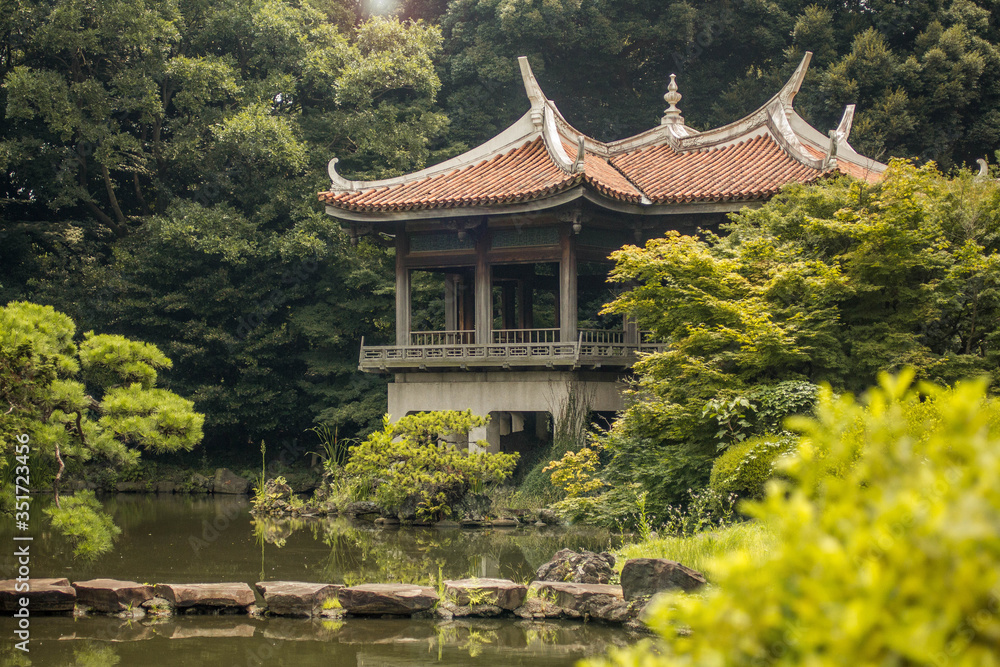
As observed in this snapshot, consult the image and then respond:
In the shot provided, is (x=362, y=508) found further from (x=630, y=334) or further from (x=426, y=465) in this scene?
(x=630, y=334)

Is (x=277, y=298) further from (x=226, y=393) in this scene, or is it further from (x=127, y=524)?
(x=127, y=524)

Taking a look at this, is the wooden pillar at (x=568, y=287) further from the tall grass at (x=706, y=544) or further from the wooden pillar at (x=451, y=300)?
the tall grass at (x=706, y=544)

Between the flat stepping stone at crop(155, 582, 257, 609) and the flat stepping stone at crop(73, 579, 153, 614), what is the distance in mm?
245

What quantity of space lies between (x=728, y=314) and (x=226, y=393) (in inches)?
510

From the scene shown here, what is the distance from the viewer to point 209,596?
291 inches

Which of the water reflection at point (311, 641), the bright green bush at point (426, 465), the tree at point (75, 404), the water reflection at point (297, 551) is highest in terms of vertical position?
the tree at point (75, 404)

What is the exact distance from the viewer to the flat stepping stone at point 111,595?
24.0ft

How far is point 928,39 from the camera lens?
828 inches

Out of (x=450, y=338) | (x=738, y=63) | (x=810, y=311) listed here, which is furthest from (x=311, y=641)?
(x=738, y=63)

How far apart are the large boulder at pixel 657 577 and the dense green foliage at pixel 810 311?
229 cm

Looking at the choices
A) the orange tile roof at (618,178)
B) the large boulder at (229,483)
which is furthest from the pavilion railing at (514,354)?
the large boulder at (229,483)

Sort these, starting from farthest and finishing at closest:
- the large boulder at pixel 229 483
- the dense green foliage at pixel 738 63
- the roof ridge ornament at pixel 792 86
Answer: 1. the dense green foliage at pixel 738 63
2. the large boulder at pixel 229 483
3. the roof ridge ornament at pixel 792 86

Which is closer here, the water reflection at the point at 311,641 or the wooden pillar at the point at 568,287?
the water reflection at the point at 311,641

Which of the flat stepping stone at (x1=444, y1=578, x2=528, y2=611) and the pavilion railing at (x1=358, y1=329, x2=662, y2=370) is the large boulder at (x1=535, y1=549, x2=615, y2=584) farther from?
the pavilion railing at (x1=358, y1=329, x2=662, y2=370)
